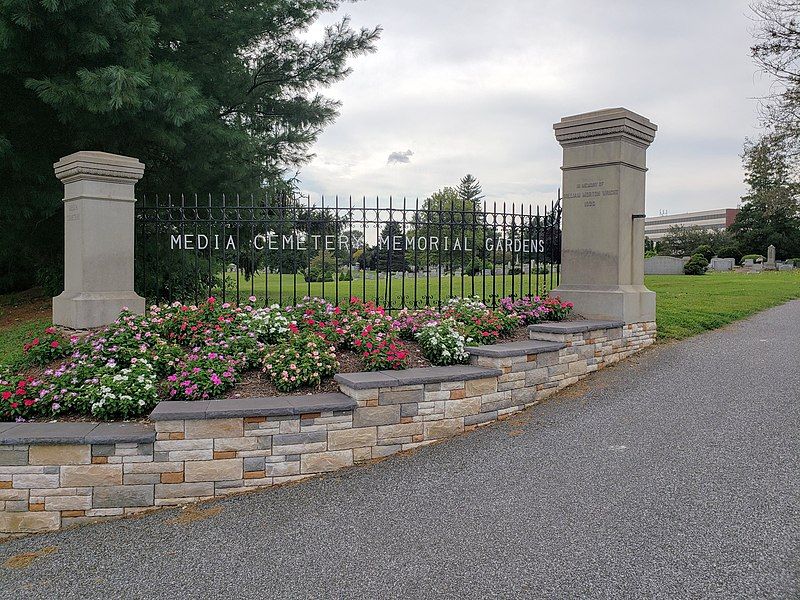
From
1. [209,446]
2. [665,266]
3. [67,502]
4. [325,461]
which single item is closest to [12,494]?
[67,502]

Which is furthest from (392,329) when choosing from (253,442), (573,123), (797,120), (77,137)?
(797,120)

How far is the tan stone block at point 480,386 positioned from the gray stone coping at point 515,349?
26cm

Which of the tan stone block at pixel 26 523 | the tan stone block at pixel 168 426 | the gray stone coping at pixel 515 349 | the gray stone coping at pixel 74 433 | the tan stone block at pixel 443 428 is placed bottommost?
the tan stone block at pixel 26 523

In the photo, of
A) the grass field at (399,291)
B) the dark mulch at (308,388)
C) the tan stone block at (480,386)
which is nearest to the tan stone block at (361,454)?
the dark mulch at (308,388)

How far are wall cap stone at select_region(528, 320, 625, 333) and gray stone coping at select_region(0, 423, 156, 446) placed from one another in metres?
3.92

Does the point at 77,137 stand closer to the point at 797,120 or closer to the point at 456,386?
the point at 456,386

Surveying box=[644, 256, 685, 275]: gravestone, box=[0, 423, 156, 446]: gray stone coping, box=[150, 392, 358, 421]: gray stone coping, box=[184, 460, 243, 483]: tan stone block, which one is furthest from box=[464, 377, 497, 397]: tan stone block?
box=[644, 256, 685, 275]: gravestone

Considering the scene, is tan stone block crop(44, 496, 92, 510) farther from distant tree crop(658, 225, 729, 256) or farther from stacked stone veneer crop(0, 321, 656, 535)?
distant tree crop(658, 225, 729, 256)

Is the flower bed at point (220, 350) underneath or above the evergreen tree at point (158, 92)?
underneath

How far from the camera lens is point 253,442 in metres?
3.94

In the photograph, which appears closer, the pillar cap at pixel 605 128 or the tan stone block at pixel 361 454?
the tan stone block at pixel 361 454

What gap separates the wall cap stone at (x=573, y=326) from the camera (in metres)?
5.93

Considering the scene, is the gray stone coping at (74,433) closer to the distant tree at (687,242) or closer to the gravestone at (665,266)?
the gravestone at (665,266)

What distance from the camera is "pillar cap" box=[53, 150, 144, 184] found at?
6.37 m
